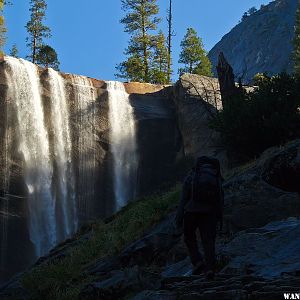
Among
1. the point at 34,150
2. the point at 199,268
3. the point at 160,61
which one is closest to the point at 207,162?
the point at 199,268

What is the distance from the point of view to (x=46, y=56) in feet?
152

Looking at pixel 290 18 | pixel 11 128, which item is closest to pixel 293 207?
pixel 11 128

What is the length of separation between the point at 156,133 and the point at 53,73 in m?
7.45

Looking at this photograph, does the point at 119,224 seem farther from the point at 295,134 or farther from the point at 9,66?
the point at 9,66

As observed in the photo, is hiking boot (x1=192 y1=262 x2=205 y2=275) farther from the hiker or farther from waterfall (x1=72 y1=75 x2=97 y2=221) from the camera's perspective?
waterfall (x1=72 y1=75 x2=97 y2=221)

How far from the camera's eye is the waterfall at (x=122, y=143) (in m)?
31.3

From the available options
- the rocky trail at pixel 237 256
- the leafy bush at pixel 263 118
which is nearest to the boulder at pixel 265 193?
the rocky trail at pixel 237 256

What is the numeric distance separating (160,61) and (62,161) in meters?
19.5

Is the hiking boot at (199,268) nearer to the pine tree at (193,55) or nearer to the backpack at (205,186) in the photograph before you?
the backpack at (205,186)

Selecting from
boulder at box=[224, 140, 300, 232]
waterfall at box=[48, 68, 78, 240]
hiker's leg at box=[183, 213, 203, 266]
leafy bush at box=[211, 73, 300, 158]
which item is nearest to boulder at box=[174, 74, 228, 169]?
waterfall at box=[48, 68, 78, 240]

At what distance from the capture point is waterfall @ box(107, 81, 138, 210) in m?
31.3

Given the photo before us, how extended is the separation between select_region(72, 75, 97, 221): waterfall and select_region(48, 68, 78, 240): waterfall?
0.53 metres

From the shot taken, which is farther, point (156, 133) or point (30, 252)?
point (156, 133)

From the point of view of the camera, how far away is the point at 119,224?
15.0 metres
